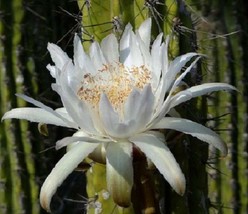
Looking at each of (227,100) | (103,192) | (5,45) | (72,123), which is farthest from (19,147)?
(72,123)

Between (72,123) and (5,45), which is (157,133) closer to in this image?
(72,123)

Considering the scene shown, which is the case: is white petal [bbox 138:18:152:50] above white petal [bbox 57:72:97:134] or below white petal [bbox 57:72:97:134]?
above

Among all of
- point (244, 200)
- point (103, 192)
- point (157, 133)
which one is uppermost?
point (157, 133)

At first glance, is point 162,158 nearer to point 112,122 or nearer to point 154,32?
point 112,122

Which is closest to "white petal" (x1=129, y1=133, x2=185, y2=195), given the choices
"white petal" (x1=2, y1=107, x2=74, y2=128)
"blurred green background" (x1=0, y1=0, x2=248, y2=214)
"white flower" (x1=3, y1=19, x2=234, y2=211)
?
"white flower" (x1=3, y1=19, x2=234, y2=211)

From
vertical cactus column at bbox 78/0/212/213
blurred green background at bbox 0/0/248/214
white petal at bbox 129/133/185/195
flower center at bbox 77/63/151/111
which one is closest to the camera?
white petal at bbox 129/133/185/195

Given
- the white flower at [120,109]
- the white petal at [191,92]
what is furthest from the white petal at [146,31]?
the white petal at [191,92]

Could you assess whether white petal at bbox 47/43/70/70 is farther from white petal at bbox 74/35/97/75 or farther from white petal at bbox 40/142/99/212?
white petal at bbox 40/142/99/212

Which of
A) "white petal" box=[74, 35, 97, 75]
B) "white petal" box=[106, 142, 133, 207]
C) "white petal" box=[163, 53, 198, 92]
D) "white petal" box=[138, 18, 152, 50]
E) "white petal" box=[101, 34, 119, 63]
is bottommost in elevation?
"white petal" box=[106, 142, 133, 207]

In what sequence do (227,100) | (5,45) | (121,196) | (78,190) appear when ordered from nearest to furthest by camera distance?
(121,196)
(5,45)
(227,100)
(78,190)
